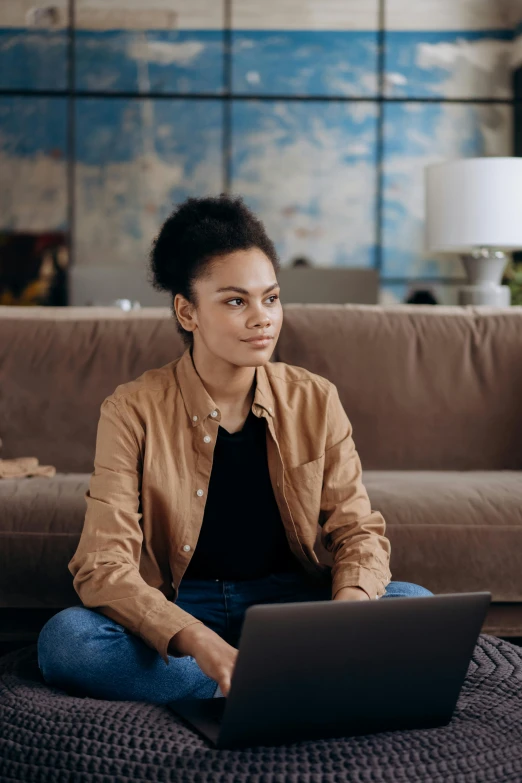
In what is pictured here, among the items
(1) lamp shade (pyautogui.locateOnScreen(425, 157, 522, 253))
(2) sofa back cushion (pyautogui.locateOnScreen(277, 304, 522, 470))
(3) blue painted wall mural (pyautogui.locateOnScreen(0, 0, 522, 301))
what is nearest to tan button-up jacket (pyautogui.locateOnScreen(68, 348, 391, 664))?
(2) sofa back cushion (pyautogui.locateOnScreen(277, 304, 522, 470))

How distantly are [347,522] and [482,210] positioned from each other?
2480 mm

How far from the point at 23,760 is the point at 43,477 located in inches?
42.0

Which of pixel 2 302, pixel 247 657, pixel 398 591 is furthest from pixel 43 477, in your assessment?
pixel 2 302

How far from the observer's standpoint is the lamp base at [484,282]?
11.3 feet

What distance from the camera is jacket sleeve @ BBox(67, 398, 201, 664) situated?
4.33ft

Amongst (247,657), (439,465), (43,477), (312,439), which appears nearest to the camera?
(247,657)

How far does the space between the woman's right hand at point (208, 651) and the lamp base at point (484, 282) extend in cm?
241

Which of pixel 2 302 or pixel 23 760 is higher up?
pixel 2 302

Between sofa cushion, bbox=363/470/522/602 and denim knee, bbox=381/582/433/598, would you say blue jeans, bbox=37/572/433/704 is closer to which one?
denim knee, bbox=381/582/433/598

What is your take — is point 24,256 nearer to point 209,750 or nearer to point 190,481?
point 190,481

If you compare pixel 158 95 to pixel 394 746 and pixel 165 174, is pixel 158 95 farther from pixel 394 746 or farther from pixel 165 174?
pixel 394 746

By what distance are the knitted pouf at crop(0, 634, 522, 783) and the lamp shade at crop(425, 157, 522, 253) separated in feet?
8.82

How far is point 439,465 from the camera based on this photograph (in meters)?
2.40

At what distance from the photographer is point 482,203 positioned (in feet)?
12.2
